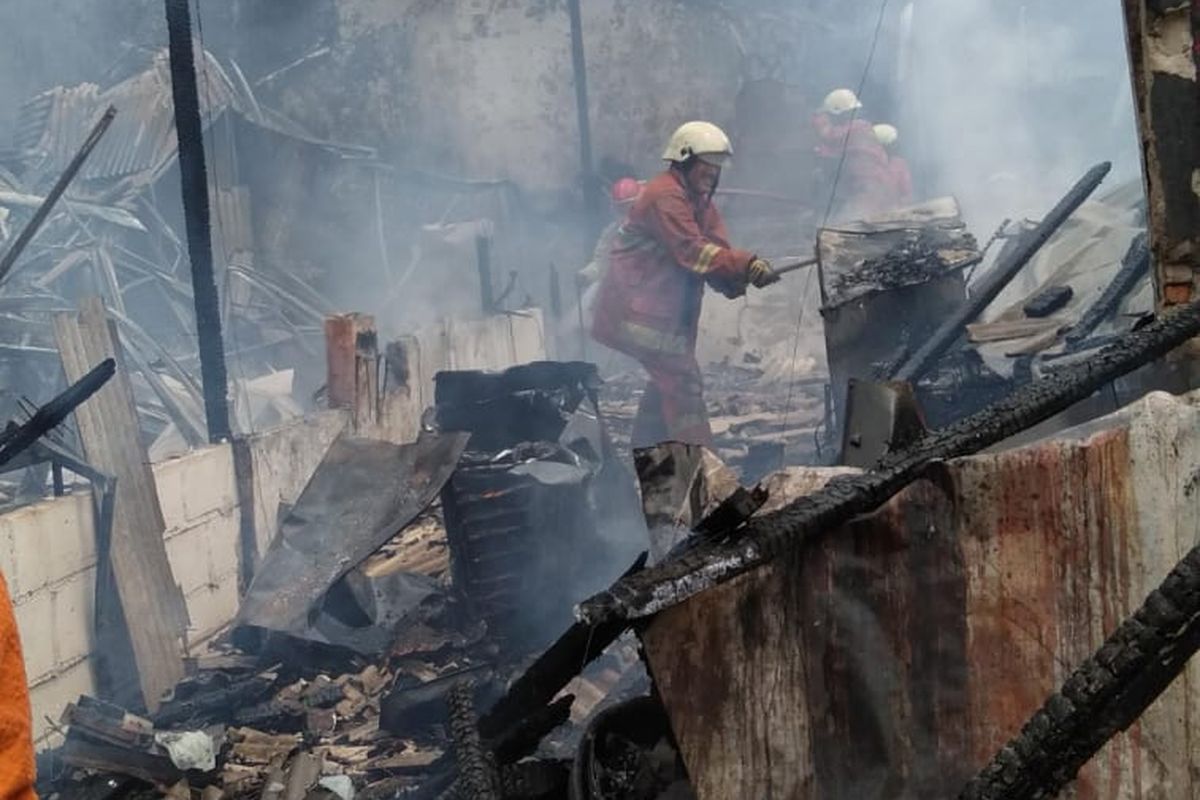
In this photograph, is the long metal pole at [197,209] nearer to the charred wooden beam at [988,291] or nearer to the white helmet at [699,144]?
the white helmet at [699,144]

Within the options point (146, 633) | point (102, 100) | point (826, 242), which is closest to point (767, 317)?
point (826, 242)

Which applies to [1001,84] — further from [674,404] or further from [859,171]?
[674,404]

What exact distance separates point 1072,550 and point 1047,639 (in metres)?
0.19

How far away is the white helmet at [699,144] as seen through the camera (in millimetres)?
9484

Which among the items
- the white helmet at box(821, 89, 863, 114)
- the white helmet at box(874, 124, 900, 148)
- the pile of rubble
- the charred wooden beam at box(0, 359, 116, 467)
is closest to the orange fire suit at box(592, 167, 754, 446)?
the pile of rubble

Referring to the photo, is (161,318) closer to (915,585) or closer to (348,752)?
(348,752)

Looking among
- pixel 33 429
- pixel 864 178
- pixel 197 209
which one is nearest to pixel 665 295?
pixel 197 209

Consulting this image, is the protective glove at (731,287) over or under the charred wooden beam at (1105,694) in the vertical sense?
over

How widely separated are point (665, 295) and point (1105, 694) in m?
8.06

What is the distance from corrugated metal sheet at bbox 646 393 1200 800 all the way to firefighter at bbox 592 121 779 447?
6732 mm

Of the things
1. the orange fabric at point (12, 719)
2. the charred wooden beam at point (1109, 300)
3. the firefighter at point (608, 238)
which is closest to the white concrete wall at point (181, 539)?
the orange fabric at point (12, 719)

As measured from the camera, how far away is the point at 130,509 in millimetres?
6992

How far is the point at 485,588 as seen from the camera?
7469 millimetres

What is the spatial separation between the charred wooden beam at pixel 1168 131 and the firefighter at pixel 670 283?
596cm
